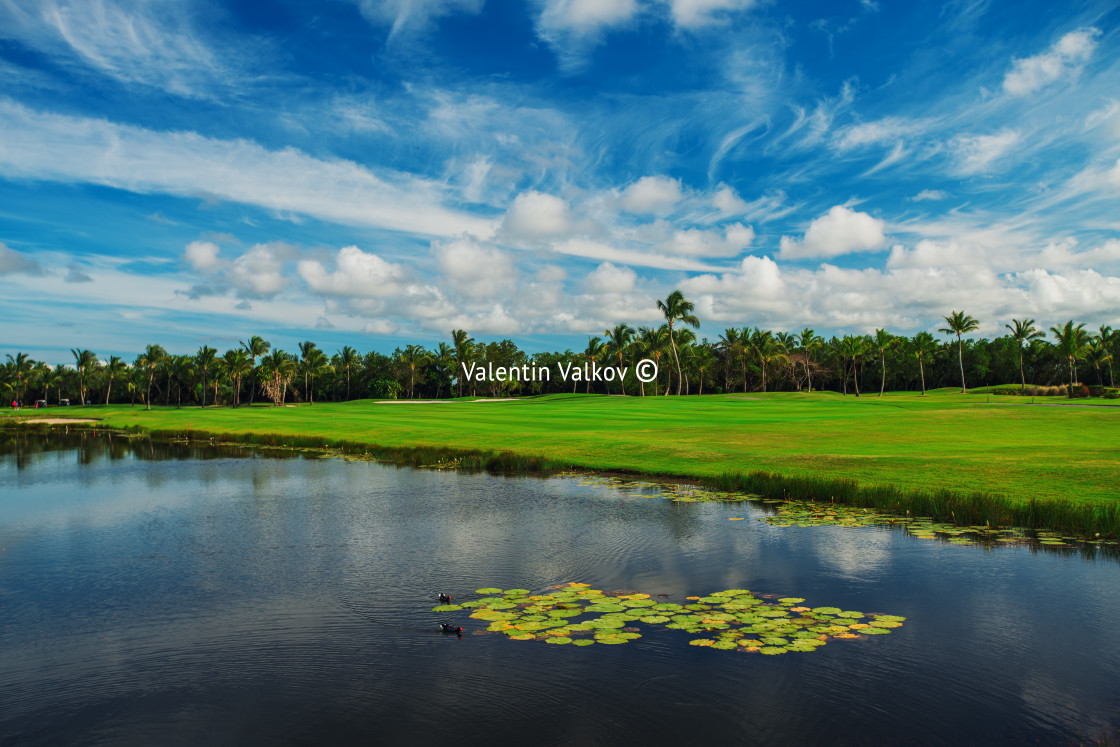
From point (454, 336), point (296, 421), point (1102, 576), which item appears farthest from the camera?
point (454, 336)

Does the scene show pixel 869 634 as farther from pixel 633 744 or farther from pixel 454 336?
pixel 454 336

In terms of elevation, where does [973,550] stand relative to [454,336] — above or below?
below

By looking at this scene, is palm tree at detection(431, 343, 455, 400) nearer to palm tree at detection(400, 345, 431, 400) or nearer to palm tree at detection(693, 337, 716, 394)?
palm tree at detection(400, 345, 431, 400)

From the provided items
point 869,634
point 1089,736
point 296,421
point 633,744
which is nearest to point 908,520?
point 869,634

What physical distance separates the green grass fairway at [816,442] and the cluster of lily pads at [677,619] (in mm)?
12522

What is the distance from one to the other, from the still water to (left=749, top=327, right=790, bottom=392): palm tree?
353 ft

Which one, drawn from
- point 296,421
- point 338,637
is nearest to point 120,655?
point 338,637

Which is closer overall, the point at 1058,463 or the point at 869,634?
the point at 869,634

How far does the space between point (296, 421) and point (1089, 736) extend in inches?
2554

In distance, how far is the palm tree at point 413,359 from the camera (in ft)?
439

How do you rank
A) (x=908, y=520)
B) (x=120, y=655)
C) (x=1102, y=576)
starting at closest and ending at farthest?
(x=120, y=655)
(x=1102, y=576)
(x=908, y=520)

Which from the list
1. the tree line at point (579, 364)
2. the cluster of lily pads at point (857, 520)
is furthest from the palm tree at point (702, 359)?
the cluster of lily pads at point (857, 520)

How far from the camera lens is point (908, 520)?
19.9 m

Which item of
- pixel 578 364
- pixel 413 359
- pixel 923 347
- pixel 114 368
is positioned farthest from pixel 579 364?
pixel 114 368
